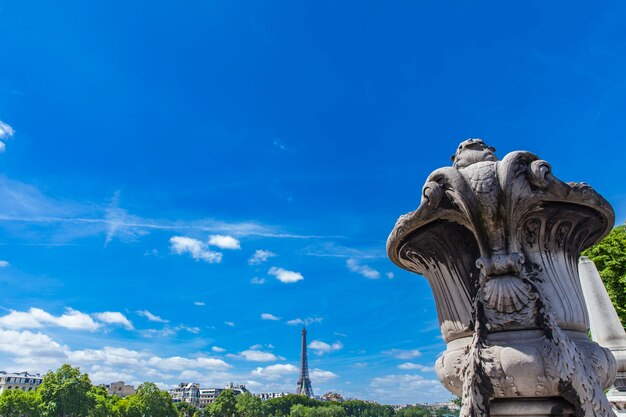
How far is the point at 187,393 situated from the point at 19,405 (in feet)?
303

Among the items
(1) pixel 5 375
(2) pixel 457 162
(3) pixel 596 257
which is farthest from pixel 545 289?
(1) pixel 5 375

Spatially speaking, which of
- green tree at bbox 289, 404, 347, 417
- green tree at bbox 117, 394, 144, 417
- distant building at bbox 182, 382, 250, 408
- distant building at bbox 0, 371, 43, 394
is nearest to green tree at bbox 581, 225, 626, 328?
green tree at bbox 117, 394, 144, 417

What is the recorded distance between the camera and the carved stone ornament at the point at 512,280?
3326 mm

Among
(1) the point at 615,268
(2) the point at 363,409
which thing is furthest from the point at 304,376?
(1) the point at 615,268

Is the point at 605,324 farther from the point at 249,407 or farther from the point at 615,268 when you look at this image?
the point at 249,407

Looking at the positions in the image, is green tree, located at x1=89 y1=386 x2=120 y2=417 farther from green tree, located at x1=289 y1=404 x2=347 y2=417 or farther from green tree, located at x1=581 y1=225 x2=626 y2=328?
green tree, located at x1=581 y1=225 x2=626 y2=328

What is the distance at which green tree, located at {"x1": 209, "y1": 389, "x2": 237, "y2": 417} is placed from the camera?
8994 cm

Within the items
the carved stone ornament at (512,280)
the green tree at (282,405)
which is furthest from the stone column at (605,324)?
the green tree at (282,405)

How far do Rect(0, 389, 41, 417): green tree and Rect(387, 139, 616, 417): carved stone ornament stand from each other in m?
64.5

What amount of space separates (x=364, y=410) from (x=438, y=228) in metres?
151

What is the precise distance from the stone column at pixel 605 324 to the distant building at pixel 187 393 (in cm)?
14558

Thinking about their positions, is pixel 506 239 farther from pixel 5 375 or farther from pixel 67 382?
pixel 5 375

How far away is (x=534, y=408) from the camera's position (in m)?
3.34

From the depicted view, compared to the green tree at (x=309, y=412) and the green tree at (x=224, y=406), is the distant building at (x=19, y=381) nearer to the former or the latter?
the green tree at (x=224, y=406)
